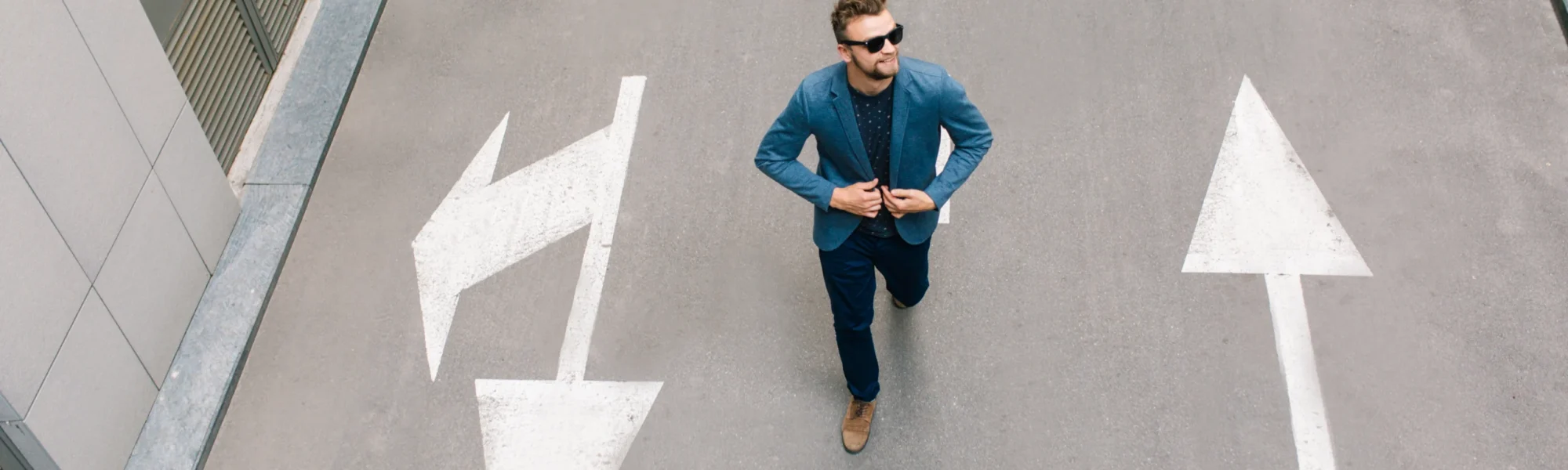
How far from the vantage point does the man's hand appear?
514 centimetres

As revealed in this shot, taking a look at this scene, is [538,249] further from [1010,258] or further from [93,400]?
A: [1010,258]

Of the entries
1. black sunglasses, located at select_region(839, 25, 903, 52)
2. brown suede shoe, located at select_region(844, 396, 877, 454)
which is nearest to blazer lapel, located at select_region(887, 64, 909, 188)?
black sunglasses, located at select_region(839, 25, 903, 52)

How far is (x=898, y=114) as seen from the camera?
5.05 meters

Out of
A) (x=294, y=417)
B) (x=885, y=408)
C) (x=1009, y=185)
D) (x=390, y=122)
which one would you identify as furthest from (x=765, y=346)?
(x=390, y=122)

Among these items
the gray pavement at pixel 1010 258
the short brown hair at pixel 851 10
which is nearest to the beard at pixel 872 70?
the short brown hair at pixel 851 10

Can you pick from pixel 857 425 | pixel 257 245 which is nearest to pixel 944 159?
pixel 857 425

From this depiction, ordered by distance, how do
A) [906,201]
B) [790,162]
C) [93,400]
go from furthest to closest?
[93,400], [790,162], [906,201]

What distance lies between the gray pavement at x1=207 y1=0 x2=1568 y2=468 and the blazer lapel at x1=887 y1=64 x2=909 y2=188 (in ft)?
5.08

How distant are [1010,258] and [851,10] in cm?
254

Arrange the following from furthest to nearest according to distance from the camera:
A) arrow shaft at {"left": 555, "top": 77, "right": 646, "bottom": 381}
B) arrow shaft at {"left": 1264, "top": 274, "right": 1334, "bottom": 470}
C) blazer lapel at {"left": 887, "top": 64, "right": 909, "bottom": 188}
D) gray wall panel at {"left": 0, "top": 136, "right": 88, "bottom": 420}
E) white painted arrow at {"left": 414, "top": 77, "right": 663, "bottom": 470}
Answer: arrow shaft at {"left": 555, "top": 77, "right": 646, "bottom": 381}
white painted arrow at {"left": 414, "top": 77, "right": 663, "bottom": 470}
arrow shaft at {"left": 1264, "top": 274, "right": 1334, "bottom": 470}
gray wall panel at {"left": 0, "top": 136, "right": 88, "bottom": 420}
blazer lapel at {"left": 887, "top": 64, "right": 909, "bottom": 188}

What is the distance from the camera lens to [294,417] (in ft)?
21.4

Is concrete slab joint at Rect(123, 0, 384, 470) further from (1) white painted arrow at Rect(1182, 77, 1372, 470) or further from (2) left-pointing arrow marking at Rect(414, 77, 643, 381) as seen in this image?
(1) white painted arrow at Rect(1182, 77, 1372, 470)

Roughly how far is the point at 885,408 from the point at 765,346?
0.69m

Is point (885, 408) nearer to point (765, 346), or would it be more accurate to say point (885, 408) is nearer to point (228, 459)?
point (765, 346)
